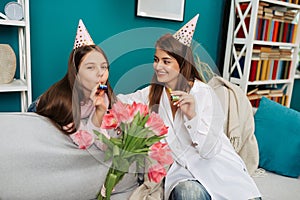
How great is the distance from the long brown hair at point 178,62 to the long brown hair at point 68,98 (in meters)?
0.11

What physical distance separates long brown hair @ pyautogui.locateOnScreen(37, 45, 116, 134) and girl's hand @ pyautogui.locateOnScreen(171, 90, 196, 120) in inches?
8.1

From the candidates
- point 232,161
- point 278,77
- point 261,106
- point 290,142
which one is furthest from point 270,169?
point 278,77

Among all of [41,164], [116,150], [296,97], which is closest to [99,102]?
[116,150]

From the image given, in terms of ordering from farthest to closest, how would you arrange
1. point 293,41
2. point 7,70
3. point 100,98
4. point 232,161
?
point 293,41 < point 7,70 < point 232,161 < point 100,98

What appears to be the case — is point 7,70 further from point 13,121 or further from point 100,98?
point 100,98

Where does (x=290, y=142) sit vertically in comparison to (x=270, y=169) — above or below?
above

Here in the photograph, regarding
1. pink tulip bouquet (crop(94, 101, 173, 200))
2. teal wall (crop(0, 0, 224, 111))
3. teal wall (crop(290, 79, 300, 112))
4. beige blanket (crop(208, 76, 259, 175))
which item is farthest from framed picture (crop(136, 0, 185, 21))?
teal wall (crop(290, 79, 300, 112))

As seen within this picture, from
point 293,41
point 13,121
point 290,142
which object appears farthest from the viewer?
point 293,41

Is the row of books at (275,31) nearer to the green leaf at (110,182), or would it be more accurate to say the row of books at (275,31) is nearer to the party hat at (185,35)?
the party hat at (185,35)

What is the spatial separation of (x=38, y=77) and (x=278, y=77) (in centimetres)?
214

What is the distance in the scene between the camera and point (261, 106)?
1821 millimetres

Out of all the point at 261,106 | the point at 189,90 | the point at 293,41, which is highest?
the point at 293,41

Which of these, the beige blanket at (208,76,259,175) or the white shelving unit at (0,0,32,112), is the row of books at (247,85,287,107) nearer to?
the beige blanket at (208,76,259,175)

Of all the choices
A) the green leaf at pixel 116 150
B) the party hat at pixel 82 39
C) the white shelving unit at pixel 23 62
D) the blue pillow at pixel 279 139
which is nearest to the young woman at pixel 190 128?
the green leaf at pixel 116 150
